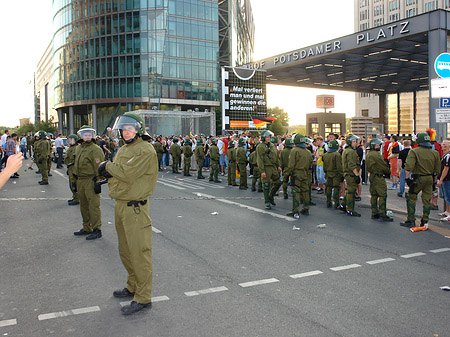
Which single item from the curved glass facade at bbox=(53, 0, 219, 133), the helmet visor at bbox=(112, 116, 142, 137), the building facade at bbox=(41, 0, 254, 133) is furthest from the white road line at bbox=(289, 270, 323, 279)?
the building facade at bbox=(41, 0, 254, 133)

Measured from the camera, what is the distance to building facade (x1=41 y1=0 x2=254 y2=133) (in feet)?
201

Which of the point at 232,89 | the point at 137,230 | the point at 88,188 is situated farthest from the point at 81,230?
the point at 232,89

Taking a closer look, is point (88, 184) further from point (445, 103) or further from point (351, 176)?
point (445, 103)

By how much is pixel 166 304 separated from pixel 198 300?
1.17 ft

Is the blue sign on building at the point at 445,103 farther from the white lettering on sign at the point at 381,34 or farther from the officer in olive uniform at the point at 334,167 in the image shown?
the white lettering on sign at the point at 381,34

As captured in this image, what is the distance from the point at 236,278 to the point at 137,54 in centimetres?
6106

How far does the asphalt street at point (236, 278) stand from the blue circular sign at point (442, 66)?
13.8ft

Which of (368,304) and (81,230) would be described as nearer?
(368,304)

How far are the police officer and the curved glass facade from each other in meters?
54.9

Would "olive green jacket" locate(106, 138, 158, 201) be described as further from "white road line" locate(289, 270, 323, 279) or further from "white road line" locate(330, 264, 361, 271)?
"white road line" locate(330, 264, 361, 271)

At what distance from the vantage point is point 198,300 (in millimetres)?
4547

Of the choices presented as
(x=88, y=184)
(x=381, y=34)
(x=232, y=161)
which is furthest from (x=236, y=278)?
(x=381, y=34)

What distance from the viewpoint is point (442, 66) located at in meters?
10.7

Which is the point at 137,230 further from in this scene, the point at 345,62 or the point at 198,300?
the point at 345,62
